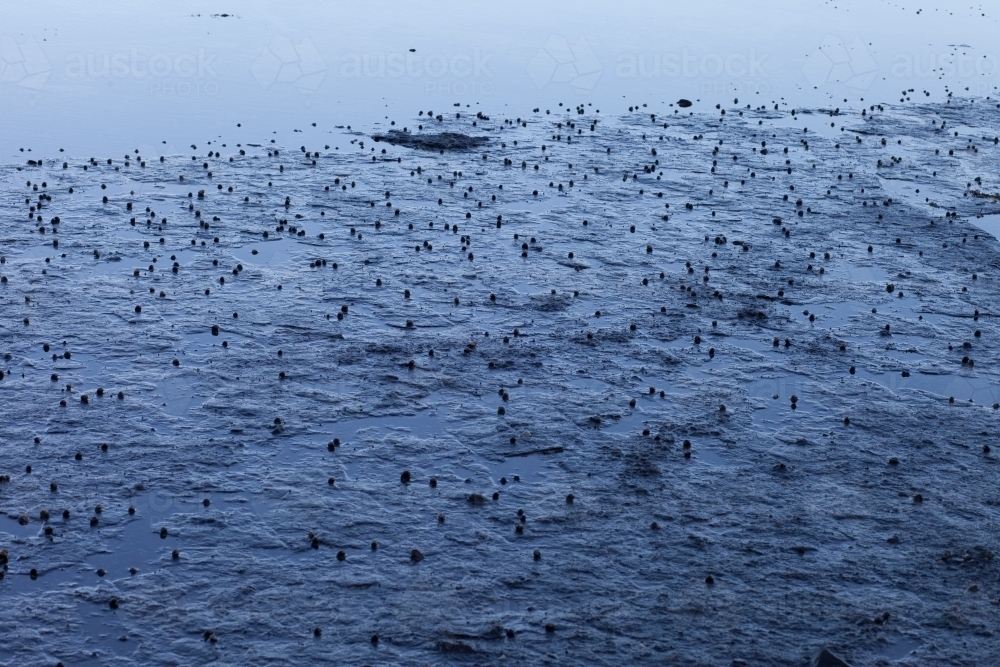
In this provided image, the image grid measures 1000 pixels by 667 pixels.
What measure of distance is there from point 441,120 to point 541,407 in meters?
25.5

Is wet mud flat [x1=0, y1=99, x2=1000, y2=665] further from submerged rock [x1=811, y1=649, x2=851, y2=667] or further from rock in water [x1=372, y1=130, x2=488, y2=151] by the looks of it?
rock in water [x1=372, y1=130, x2=488, y2=151]

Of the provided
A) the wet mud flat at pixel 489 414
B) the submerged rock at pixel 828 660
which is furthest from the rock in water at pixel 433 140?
the submerged rock at pixel 828 660

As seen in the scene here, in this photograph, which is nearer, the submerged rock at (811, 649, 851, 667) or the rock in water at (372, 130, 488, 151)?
the submerged rock at (811, 649, 851, 667)

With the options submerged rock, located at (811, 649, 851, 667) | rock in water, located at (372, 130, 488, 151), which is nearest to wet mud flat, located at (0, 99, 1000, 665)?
submerged rock, located at (811, 649, 851, 667)

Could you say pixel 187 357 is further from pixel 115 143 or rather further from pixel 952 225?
pixel 952 225

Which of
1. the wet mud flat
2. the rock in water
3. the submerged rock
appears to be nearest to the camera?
the submerged rock

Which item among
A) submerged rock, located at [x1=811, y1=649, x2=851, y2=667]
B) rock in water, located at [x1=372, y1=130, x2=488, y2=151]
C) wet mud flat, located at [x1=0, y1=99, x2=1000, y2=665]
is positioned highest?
rock in water, located at [x1=372, y1=130, x2=488, y2=151]

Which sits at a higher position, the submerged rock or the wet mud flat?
the wet mud flat

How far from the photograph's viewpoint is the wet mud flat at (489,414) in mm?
18266

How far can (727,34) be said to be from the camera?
71875 mm

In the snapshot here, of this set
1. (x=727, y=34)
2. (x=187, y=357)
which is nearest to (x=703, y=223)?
(x=187, y=357)

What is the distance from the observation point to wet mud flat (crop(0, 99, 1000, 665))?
719 inches

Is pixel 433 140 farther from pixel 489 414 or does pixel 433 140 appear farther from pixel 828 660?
pixel 828 660

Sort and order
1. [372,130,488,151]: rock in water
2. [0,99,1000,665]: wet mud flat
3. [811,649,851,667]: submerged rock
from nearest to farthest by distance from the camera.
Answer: [811,649,851,667]: submerged rock < [0,99,1000,665]: wet mud flat < [372,130,488,151]: rock in water
